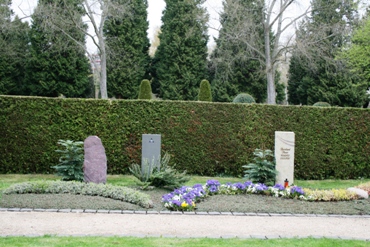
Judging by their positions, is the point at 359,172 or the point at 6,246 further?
the point at 359,172

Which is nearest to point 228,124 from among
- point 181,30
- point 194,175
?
point 194,175

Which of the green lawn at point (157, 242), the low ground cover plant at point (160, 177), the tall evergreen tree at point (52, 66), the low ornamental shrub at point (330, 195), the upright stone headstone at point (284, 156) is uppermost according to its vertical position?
the tall evergreen tree at point (52, 66)

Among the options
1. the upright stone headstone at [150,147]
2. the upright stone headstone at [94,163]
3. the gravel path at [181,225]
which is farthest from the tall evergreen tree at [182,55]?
the gravel path at [181,225]

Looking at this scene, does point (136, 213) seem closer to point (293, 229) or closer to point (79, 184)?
point (79, 184)

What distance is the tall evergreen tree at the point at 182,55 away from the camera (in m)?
27.8

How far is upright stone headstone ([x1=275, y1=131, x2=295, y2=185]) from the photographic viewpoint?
986cm

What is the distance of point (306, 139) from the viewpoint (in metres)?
12.2

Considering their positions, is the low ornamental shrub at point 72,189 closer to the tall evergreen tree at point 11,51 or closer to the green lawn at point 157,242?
the green lawn at point 157,242

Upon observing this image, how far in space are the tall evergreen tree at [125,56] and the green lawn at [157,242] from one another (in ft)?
76.1

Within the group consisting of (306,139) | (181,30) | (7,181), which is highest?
(181,30)

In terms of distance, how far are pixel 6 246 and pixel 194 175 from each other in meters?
7.89

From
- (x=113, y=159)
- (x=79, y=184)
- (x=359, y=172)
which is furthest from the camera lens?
(x=359, y=172)

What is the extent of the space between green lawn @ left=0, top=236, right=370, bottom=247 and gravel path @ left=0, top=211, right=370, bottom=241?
256 millimetres

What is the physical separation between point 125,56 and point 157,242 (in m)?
24.3
